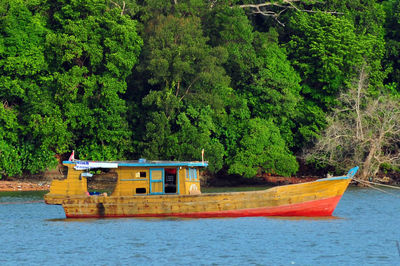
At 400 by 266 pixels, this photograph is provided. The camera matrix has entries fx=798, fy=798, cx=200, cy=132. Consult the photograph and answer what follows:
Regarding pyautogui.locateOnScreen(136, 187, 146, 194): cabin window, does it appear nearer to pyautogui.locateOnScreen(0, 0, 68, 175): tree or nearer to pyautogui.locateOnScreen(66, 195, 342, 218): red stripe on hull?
pyautogui.locateOnScreen(66, 195, 342, 218): red stripe on hull

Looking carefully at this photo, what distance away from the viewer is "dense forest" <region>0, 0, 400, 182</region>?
209ft

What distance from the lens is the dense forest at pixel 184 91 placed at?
6356 centimetres

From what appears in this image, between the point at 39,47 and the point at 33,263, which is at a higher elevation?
the point at 39,47

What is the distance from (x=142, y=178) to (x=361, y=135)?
2697 cm

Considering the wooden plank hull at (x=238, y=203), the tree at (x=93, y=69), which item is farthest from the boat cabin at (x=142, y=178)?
the tree at (x=93, y=69)

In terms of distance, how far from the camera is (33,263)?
3058 centimetres

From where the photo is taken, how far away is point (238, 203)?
40000mm

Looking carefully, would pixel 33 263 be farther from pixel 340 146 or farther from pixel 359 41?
pixel 359 41

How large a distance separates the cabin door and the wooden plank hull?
3.04ft

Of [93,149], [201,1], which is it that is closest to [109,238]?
[93,149]

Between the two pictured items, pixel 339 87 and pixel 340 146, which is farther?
pixel 339 87

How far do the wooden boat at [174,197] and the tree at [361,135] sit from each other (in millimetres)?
23093

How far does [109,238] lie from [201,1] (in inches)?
1520

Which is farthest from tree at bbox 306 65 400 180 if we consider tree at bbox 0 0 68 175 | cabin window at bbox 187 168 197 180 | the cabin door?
the cabin door
